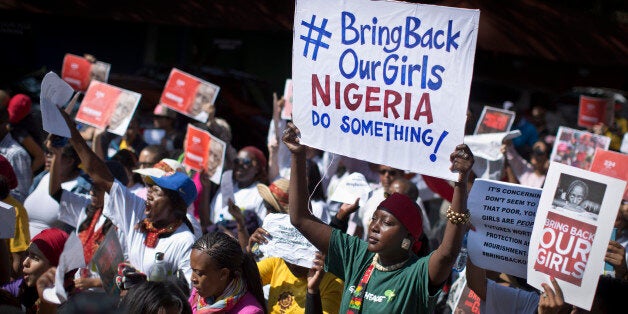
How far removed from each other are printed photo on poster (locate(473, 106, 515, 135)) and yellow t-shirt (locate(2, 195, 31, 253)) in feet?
14.5

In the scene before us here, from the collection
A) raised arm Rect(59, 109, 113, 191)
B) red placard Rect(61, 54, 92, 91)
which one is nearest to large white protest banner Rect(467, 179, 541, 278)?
raised arm Rect(59, 109, 113, 191)

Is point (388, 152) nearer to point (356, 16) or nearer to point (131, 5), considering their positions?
point (356, 16)

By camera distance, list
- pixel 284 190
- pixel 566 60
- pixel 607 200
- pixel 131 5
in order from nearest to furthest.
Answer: pixel 607 200 → pixel 284 190 → pixel 566 60 → pixel 131 5

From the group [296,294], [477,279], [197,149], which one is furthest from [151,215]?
[197,149]

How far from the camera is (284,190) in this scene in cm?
691

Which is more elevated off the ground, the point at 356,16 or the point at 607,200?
the point at 356,16

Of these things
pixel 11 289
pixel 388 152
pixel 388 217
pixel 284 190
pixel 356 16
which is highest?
pixel 356 16

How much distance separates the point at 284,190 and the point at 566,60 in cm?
675

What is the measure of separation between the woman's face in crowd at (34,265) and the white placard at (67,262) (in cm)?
36

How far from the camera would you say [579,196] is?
411 centimetres

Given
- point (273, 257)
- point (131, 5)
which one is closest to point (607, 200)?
point (273, 257)

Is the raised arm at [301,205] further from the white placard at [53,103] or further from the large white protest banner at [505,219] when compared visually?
the white placard at [53,103]

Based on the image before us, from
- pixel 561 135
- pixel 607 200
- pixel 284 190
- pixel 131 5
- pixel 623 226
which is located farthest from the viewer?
pixel 131 5

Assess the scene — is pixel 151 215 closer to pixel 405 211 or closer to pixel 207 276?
pixel 207 276
